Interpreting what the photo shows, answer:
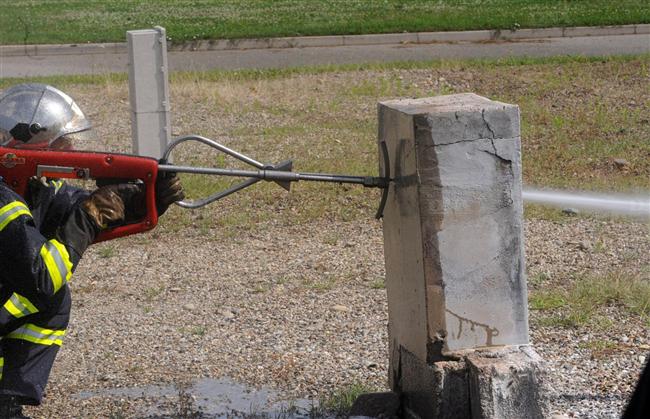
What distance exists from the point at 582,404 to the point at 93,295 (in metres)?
2.92

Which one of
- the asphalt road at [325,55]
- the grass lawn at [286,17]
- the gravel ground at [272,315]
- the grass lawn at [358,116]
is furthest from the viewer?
the grass lawn at [286,17]

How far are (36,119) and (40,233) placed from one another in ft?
1.38

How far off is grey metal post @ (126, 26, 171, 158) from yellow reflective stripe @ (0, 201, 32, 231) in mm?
4875

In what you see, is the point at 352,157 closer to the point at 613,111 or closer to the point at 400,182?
the point at 613,111

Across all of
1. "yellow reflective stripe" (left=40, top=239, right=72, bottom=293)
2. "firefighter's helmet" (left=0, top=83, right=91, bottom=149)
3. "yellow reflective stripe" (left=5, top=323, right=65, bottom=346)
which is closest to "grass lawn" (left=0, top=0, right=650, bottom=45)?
"firefighter's helmet" (left=0, top=83, right=91, bottom=149)

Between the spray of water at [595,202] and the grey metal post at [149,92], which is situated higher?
the grey metal post at [149,92]

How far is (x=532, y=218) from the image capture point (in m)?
7.23

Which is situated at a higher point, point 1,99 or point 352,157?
point 1,99

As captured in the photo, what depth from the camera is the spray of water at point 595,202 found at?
7.28m

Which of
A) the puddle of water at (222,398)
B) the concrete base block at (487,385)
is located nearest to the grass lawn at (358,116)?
the puddle of water at (222,398)

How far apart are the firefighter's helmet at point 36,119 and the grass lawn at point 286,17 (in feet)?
39.9

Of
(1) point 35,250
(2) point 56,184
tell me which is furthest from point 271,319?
(1) point 35,250

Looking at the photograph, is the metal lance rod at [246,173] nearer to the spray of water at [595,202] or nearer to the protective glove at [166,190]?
the protective glove at [166,190]

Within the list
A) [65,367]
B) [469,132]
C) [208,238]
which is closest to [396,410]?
[469,132]
